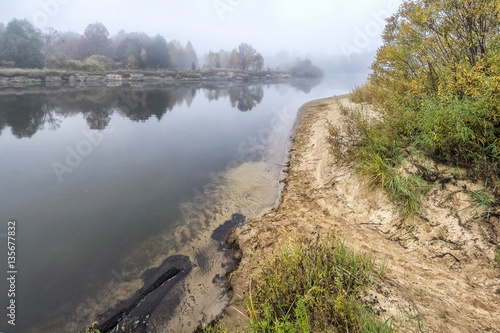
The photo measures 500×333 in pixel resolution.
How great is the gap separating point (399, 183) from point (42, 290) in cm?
864

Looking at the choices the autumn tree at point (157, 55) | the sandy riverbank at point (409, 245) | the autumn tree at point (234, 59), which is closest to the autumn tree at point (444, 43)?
the sandy riverbank at point (409, 245)

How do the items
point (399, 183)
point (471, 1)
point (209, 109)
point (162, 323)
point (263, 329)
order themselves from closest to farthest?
point (263, 329)
point (162, 323)
point (399, 183)
point (471, 1)
point (209, 109)

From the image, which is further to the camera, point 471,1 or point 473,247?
point 471,1

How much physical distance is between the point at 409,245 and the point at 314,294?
2.74m

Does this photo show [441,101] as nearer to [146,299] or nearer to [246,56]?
[146,299]

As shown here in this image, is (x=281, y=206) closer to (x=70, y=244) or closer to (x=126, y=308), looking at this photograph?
(x=126, y=308)

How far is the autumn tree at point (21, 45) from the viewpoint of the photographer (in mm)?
52906

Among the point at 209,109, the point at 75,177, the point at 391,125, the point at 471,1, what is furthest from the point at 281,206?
the point at 209,109

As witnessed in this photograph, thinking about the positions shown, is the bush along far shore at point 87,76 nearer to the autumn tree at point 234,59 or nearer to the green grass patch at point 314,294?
the autumn tree at point 234,59

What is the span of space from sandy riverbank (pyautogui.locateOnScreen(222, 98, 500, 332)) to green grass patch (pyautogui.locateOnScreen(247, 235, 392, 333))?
349 millimetres

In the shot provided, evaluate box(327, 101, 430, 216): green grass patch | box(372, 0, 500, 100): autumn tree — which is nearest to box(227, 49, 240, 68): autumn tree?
box(372, 0, 500, 100): autumn tree

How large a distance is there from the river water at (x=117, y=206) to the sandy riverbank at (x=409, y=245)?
107 cm

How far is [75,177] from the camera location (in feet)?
33.2

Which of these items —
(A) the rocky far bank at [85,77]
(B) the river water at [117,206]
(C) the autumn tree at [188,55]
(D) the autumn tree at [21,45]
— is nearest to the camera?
(B) the river water at [117,206]
